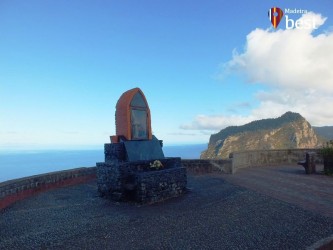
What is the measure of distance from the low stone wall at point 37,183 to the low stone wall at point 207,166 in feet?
19.0

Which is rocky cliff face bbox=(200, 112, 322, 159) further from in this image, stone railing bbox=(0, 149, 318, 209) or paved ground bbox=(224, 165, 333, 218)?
paved ground bbox=(224, 165, 333, 218)

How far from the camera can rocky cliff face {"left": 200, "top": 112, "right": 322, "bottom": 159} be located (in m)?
66.2

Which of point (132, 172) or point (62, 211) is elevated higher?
point (132, 172)

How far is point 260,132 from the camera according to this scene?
7300 centimetres

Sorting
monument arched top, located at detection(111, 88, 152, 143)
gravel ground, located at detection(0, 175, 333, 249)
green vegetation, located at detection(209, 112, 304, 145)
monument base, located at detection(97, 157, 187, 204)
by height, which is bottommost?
gravel ground, located at detection(0, 175, 333, 249)

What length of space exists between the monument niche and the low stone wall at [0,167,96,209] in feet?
8.61

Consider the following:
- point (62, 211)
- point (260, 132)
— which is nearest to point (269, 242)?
point (62, 211)

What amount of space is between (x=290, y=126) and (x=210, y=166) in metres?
65.7

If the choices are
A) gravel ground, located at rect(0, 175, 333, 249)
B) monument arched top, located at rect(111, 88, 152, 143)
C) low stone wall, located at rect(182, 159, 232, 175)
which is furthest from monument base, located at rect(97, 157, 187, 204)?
low stone wall, located at rect(182, 159, 232, 175)

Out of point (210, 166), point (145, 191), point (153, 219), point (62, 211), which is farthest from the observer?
point (210, 166)

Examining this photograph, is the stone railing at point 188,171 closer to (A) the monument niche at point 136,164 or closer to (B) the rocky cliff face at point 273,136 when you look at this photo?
(A) the monument niche at point 136,164

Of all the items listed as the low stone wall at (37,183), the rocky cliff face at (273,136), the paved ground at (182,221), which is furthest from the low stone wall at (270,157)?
the rocky cliff face at (273,136)

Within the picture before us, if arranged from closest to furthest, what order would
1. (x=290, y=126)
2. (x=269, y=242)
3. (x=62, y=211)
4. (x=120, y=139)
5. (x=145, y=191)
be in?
(x=269, y=242)
(x=62, y=211)
(x=145, y=191)
(x=120, y=139)
(x=290, y=126)

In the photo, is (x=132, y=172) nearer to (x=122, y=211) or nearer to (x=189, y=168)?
(x=122, y=211)
